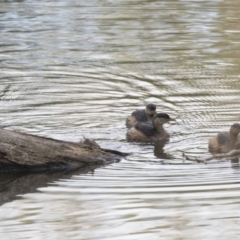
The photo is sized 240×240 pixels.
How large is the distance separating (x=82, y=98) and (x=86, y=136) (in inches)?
93.0

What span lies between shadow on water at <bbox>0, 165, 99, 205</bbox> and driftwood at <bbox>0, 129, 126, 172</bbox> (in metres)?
0.12

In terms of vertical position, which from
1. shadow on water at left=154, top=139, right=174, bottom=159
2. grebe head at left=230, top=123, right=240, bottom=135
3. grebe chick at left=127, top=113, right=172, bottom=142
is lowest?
shadow on water at left=154, top=139, right=174, bottom=159

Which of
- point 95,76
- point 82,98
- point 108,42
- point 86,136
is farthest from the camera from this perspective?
point 108,42

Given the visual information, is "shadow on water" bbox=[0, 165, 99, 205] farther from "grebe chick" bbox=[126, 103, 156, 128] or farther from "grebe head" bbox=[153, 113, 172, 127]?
"grebe chick" bbox=[126, 103, 156, 128]

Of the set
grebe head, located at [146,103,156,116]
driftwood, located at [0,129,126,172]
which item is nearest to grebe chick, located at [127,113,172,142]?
grebe head, located at [146,103,156,116]

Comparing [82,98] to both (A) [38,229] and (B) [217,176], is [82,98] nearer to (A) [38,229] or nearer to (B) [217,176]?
(B) [217,176]

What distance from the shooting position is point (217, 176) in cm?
1020

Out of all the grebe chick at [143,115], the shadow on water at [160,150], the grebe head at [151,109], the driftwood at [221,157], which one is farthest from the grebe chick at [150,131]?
the driftwood at [221,157]

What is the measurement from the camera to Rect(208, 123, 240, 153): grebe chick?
1148 centimetres

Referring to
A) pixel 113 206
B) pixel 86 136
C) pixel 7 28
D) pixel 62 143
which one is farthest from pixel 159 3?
pixel 113 206

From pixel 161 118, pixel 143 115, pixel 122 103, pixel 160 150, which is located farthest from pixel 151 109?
pixel 160 150

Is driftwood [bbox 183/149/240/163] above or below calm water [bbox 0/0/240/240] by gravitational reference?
below

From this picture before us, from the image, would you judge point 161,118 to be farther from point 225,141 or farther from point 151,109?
point 225,141

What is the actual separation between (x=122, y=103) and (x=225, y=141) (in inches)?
121
